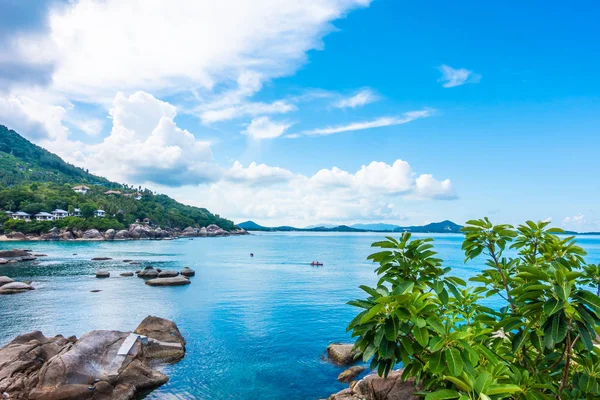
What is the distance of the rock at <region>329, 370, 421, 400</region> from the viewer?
47.5 ft

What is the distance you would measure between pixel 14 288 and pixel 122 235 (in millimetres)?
130245

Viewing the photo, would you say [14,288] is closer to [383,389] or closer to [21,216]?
[383,389]

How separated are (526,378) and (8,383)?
2269 cm

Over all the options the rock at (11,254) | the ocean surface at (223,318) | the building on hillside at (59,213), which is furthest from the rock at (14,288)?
the building on hillside at (59,213)

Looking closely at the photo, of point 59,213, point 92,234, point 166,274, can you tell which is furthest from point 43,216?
point 166,274

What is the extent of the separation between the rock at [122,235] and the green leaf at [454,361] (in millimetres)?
180289

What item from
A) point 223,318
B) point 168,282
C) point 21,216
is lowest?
point 223,318

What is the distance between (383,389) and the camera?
15.2m

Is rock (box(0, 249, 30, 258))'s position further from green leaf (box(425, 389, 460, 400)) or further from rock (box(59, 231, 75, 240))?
green leaf (box(425, 389, 460, 400))

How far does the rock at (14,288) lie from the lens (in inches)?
1750

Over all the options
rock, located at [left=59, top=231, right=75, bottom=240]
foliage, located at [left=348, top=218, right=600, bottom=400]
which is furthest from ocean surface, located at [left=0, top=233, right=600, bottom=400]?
rock, located at [left=59, top=231, right=75, bottom=240]

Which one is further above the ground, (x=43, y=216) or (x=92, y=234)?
(x=43, y=216)

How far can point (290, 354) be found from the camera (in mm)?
26203

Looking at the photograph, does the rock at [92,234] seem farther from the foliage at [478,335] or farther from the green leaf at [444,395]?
the green leaf at [444,395]
